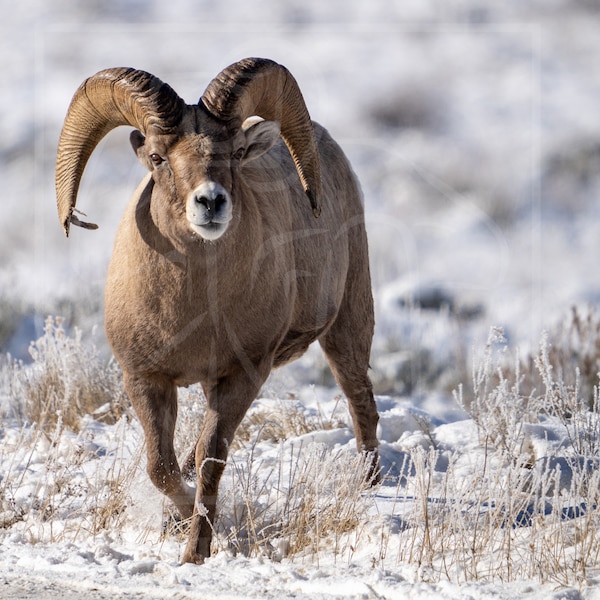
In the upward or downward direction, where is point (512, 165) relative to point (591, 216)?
upward

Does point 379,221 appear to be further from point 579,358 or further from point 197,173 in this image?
point 197,173

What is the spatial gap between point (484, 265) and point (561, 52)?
13.4 metres

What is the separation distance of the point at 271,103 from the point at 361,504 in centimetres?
217

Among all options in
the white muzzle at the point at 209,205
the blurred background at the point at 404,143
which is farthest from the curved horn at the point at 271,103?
the blurred background at the point at 404,143

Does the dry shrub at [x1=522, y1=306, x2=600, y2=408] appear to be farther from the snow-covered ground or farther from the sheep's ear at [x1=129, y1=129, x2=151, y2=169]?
the sheep's ear at [x1=129, y1=129, x2=151, y2=169]

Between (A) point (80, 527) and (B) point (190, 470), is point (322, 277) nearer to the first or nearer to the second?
(B) point (190, 470)

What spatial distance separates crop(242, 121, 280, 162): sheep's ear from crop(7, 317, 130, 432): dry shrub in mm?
2756

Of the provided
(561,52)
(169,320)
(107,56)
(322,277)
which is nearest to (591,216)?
(561,52)

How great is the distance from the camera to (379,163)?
2452 centimetres

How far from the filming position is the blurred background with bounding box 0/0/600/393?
14938mm

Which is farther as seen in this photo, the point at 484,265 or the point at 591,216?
the point at 591,216

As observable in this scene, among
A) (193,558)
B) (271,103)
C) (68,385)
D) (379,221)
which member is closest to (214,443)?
(193,558)

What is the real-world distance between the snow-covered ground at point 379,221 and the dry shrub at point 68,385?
0.69 ft

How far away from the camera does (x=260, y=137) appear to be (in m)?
5.41
